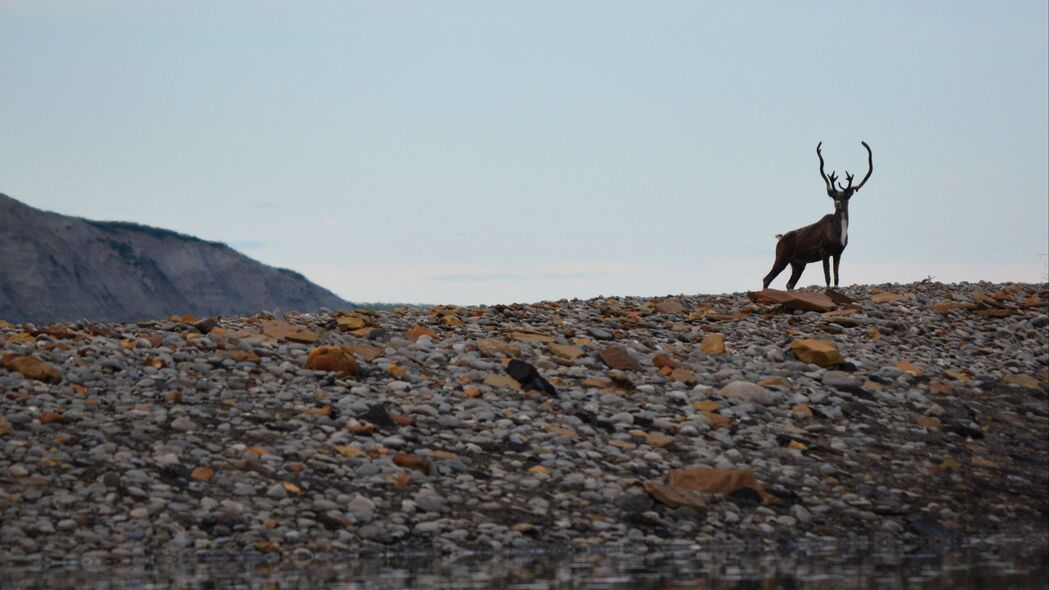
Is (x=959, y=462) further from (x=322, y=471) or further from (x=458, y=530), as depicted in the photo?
(x=322, y=471)

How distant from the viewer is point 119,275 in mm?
74625

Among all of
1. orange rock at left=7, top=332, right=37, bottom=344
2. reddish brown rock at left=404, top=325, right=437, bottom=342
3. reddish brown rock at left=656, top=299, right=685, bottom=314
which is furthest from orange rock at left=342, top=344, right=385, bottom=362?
reddish brown rock at left=656, top=299, right=685, bottom=314

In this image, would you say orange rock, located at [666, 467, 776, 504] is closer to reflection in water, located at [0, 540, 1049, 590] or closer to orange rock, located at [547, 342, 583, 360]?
reflection in water, located at [0, 540, 1049, 590]

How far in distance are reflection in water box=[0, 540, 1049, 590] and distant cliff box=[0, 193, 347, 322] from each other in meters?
53.2

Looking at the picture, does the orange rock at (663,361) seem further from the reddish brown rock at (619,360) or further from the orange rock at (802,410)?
the orange rock at (802,410)

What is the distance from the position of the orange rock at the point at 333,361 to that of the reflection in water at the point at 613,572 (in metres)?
3.97

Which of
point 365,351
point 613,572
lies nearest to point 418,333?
point 365,351

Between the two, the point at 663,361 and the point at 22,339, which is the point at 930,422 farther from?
the point at 22,339

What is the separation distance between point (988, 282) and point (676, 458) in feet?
38.6

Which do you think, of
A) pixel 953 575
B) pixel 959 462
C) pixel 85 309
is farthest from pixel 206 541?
pixel 85 309

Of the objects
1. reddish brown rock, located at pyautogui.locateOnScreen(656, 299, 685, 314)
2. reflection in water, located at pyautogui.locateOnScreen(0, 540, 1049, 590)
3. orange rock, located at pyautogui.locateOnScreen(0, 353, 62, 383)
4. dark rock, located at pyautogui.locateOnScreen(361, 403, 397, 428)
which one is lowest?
reflection in water, located at pyautogui.locateOnScreen(0, 540, 1049, 590)

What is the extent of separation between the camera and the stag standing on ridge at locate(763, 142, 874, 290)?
82.9 ft

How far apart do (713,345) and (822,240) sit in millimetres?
8874

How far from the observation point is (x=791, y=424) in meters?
14.7
